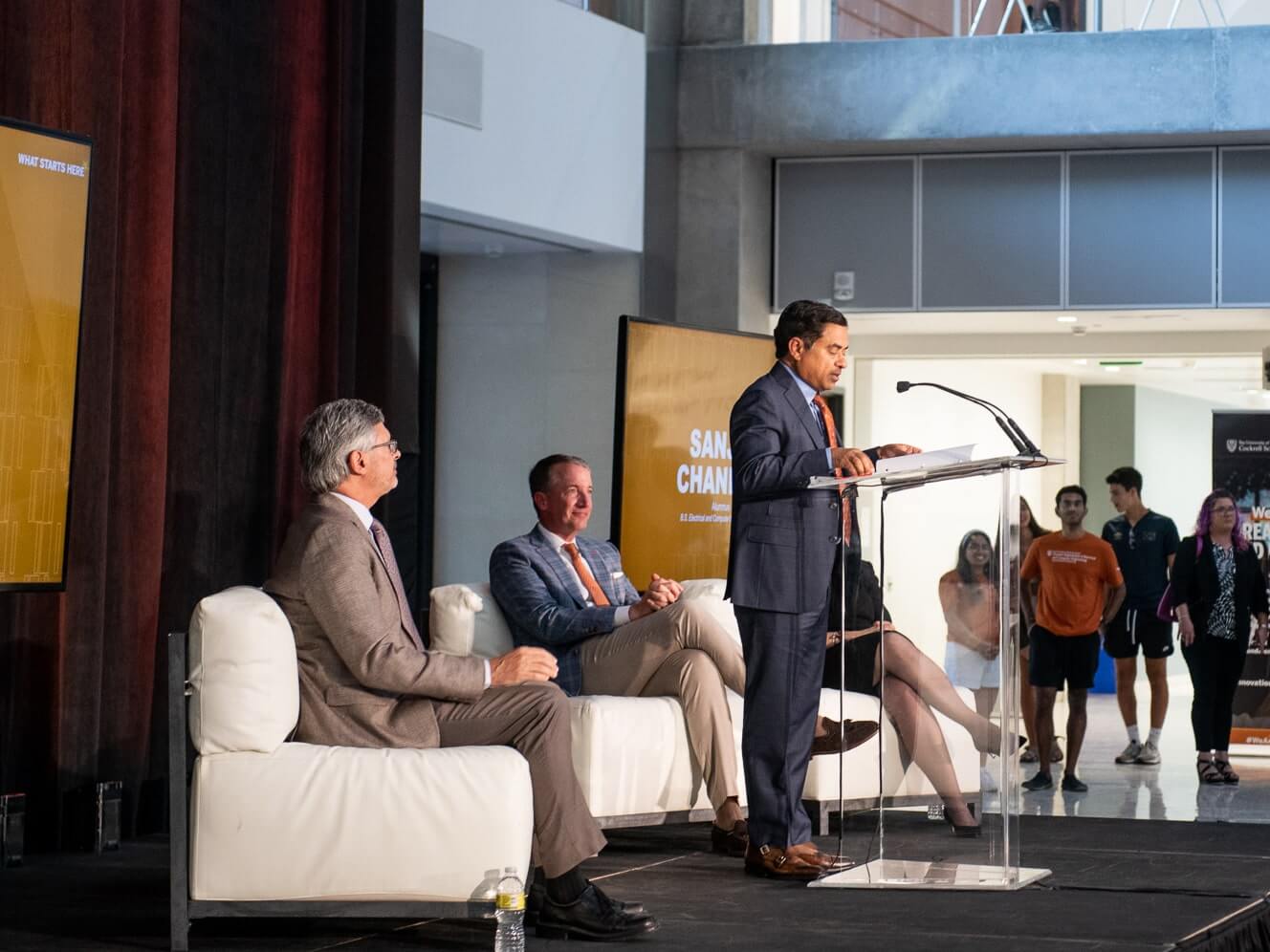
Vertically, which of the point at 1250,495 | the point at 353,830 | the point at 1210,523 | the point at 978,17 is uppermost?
the point at 978,17

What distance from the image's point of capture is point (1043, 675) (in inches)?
303

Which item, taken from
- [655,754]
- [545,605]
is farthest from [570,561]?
[655,754]

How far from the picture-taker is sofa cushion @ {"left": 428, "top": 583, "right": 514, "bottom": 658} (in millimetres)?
5180

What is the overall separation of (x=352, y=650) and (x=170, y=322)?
8.01 ft

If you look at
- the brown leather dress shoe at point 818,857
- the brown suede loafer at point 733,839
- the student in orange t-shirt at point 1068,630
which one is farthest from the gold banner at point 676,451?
the brown leather dress shoe at point 818,857

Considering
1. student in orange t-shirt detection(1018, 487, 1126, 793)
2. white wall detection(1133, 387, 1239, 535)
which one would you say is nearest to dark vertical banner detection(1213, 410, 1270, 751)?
student in orange t-shirt detection(1018, 487, 1126, 793)

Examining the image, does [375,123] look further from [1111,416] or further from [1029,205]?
[1111,416]

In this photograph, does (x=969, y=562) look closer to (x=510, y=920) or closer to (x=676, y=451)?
(x=510, y=920)

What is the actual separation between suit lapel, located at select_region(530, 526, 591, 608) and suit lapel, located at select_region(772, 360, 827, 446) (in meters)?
1.13

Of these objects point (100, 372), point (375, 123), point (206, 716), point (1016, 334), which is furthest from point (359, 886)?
point (1016, 334)

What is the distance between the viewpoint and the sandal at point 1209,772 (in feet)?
A: 26.0

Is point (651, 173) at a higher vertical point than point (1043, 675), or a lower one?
higher

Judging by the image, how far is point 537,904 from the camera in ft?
12.0

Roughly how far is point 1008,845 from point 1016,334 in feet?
24.0
